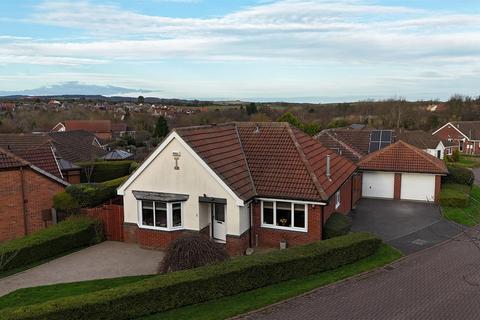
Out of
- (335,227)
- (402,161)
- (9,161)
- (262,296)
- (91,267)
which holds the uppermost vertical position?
(9,161)

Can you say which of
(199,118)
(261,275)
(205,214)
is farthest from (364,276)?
(199,118)

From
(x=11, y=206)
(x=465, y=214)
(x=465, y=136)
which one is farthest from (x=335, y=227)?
(x=465, y=136)

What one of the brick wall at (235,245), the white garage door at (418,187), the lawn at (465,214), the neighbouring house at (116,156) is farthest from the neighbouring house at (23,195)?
the lawn at (465,214)

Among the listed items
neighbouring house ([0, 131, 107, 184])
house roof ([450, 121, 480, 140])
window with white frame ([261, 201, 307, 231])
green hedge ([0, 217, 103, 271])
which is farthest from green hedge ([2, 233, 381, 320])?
house roof ([450, 121, 480, 140])

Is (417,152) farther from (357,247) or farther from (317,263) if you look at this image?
(317,263)

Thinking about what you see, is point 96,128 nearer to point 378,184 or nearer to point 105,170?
point 105,170

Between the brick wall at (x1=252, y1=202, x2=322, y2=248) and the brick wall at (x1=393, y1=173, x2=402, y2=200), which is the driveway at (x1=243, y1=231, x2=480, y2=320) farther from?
the brick wall at (x1=393, y1=173, x2=402, y2=200)
